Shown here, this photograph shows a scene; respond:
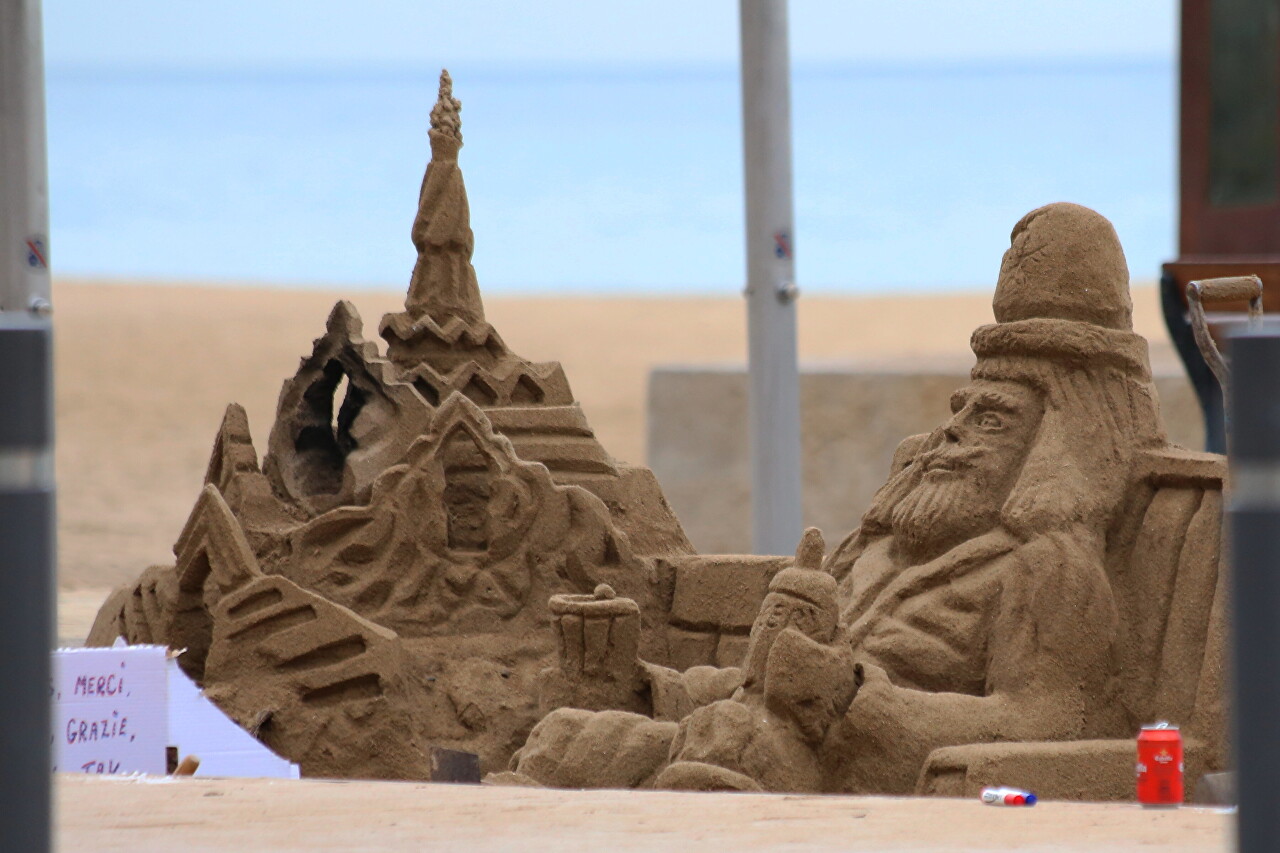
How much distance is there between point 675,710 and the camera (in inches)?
220

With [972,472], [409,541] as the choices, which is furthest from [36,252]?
[972,472]

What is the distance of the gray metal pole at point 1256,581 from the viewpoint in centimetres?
246

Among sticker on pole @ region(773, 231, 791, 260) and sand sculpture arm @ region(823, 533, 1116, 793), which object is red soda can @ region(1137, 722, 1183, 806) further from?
sticker on pole @ region(773, 231, 791, 260)

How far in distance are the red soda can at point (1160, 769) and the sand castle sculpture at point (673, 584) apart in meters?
0.67

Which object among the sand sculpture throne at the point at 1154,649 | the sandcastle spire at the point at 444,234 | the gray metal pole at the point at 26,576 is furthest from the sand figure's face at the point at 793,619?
the sandcastle spire at the point at 444,234

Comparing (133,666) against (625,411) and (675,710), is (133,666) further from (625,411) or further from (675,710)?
(625,411)

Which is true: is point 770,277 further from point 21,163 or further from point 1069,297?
point 1069,297

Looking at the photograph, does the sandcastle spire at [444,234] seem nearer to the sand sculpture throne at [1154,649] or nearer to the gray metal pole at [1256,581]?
the sand sculpture throne at [1154,649]

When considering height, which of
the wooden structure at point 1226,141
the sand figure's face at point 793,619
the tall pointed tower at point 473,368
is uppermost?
the wooden structure at point 1226,141

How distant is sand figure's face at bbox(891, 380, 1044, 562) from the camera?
17.3 ft

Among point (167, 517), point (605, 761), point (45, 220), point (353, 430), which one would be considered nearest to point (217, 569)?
point (353, 430)

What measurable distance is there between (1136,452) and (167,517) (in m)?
17.1

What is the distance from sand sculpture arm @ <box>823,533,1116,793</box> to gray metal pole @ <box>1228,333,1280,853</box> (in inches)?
88.9

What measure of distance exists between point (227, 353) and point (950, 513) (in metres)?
26.5
